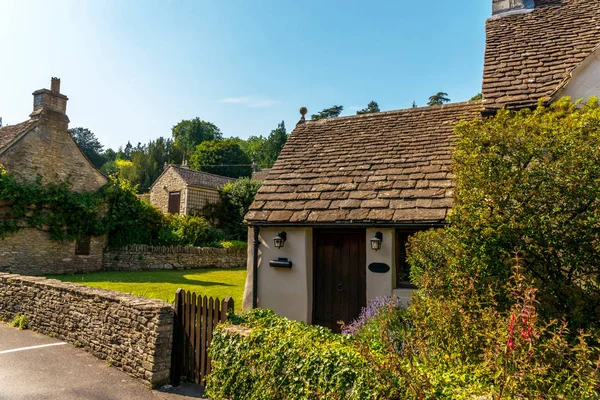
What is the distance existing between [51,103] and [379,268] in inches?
783

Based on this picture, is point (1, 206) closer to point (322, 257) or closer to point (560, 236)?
point (322, 257)

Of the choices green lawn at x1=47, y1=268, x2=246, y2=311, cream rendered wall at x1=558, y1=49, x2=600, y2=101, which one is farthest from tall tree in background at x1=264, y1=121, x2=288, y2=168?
cream rendered wall at x1=558, y1=49, x2=600, y2=101

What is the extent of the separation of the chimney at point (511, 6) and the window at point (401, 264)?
9392mm

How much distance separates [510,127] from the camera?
529 cm

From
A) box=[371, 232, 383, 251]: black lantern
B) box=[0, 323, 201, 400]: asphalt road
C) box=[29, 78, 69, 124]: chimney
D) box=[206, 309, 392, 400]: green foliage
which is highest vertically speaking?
box=[29, 78, 69, 124]: chimney

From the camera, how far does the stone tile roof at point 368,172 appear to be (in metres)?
8.10

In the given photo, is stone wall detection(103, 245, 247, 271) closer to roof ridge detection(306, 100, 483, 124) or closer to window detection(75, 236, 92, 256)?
window detection(75, 236, 92, 256)

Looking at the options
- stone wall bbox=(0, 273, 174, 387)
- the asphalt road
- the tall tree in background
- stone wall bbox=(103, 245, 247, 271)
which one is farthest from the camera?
the tall tree in background

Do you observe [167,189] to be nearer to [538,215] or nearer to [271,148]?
[538,215]

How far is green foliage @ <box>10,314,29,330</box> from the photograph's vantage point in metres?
9.32

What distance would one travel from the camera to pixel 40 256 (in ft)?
60.0

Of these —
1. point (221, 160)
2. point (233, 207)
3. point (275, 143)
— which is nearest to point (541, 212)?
point (233, 207)

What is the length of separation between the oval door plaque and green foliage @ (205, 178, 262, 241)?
21.5 m

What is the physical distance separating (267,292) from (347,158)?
4183 mm
